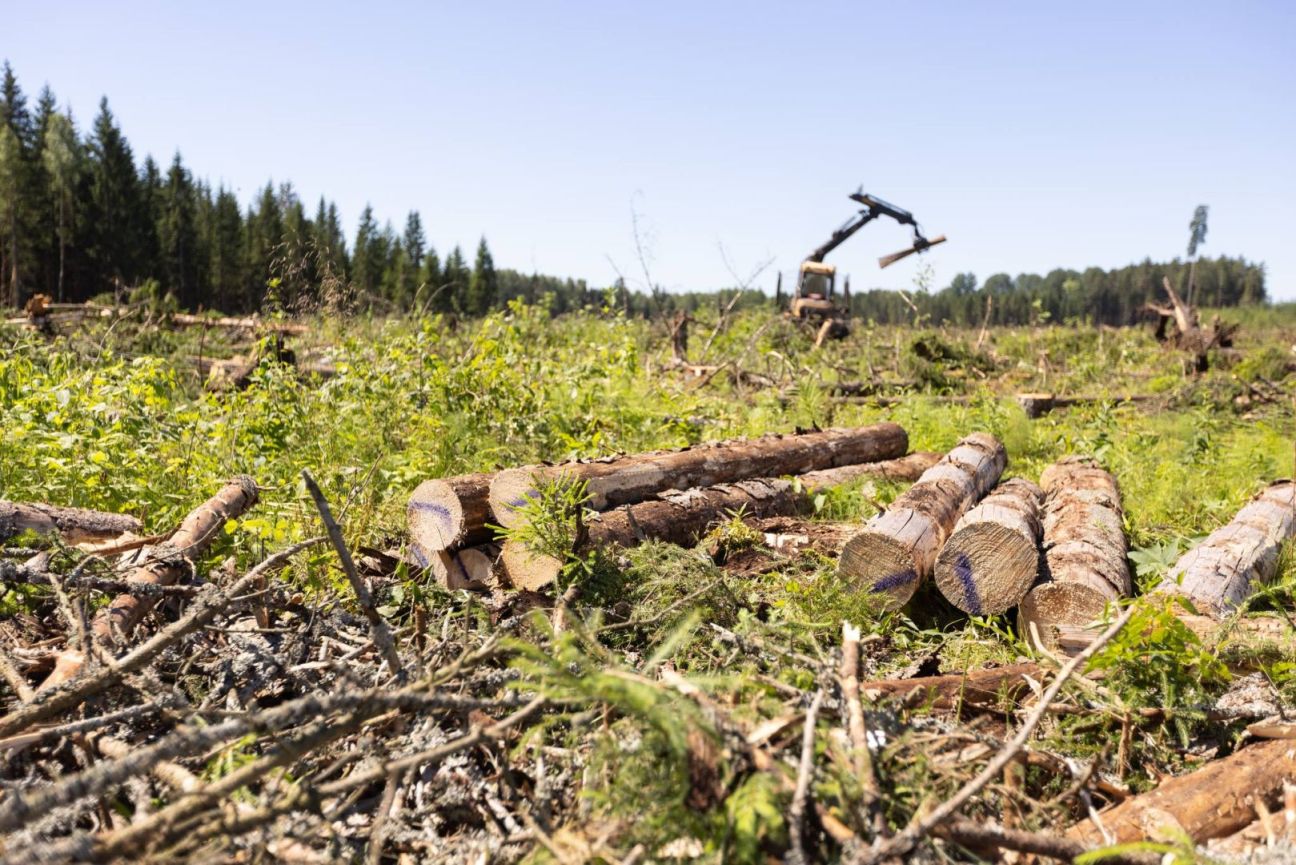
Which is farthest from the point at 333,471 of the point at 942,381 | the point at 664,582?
the point at 942,381

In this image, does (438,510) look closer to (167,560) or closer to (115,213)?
(167,560)

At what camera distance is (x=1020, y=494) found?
5.27 meters

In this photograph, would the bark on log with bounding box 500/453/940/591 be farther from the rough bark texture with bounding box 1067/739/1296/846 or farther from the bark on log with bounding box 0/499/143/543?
the rough bark texture with bounding box 1067/739/1296/846

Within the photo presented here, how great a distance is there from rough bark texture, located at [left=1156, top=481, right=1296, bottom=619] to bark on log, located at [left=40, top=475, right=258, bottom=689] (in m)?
4.11

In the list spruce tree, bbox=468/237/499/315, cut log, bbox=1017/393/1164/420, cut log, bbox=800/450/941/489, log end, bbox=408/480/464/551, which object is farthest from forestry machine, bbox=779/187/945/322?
spruce tree, bbox=468/237/499/315

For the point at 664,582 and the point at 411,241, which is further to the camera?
the point at 411,241

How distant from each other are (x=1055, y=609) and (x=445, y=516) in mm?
2956

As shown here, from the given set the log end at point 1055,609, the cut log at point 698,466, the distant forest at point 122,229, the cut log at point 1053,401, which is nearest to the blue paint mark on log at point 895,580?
the log end at point 1055,609

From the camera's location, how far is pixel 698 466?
17.4ft

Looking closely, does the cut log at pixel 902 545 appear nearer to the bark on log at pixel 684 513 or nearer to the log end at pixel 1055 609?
the log end at pixel 1055 609

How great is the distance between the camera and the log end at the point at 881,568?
12.9 ft

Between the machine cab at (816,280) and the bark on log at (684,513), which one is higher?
the machine cab at (816,280)

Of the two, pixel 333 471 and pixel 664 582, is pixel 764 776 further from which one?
pixel 333 471

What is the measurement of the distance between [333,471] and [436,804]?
331 centimetres
